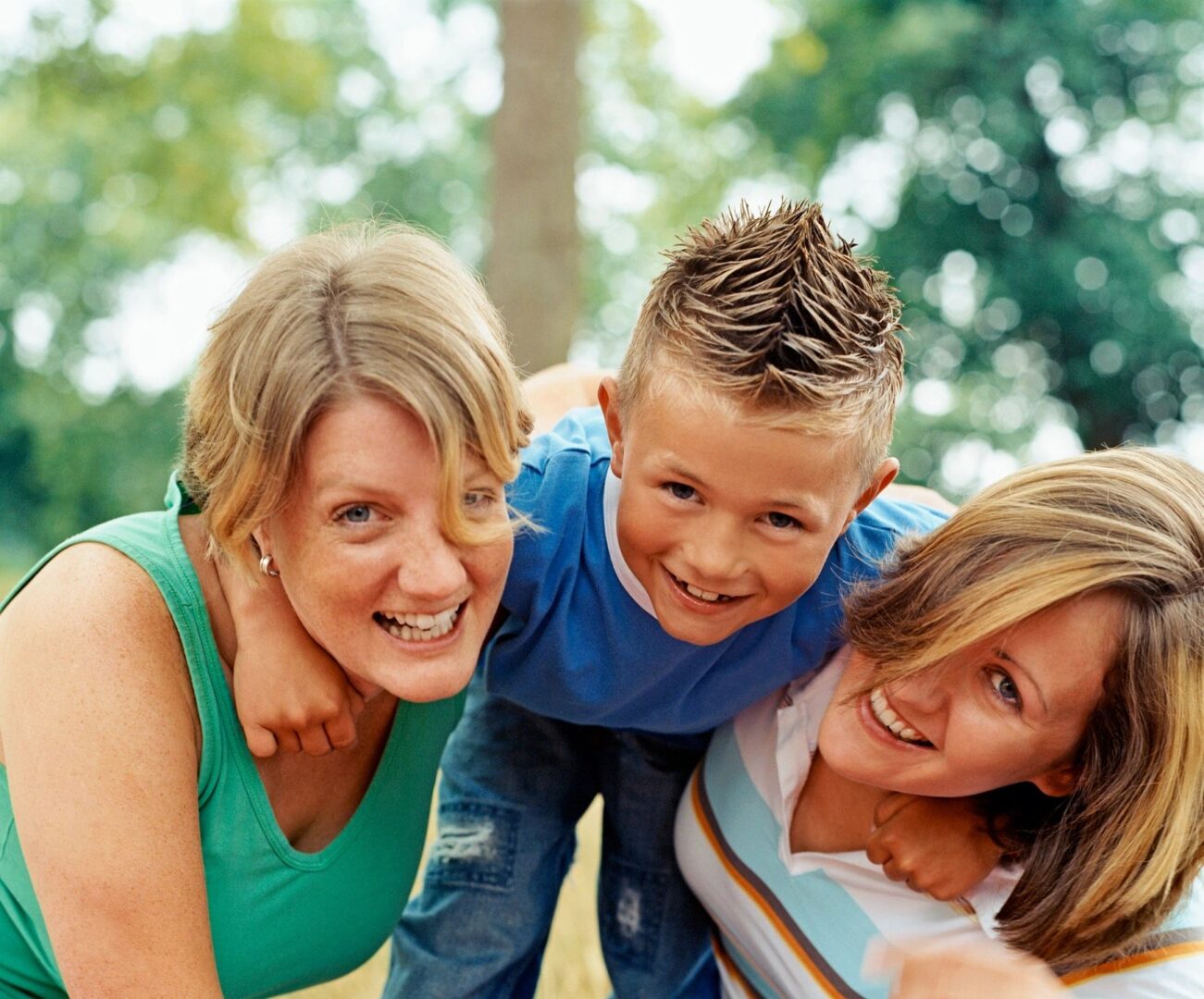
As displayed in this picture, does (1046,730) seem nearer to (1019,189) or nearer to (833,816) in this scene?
(833,816)

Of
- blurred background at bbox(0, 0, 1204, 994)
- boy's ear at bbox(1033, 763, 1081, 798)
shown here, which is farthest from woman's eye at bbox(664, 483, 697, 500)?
blurred background at bbox(0, 0, 1204, 994)

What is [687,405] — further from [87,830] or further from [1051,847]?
[87,830]

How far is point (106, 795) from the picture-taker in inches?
79.9

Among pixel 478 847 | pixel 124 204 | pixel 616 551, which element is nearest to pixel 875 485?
pixel 616 551

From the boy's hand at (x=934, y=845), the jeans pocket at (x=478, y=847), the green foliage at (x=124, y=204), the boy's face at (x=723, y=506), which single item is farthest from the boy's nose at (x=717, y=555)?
the green foliage at (x=124, y=204)

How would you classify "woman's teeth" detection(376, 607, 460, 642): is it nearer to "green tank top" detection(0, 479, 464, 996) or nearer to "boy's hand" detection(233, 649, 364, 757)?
"boy's hand" detection(233, 649, 364, 757)

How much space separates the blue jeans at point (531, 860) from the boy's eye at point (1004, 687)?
0.83 meters

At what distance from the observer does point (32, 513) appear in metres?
16.3

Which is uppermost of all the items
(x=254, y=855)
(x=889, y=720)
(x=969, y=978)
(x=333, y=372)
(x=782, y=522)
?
(x=333, y=372)

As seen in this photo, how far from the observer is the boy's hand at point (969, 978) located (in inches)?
72.8

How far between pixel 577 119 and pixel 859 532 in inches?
193

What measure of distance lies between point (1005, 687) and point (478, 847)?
1199 millimetres

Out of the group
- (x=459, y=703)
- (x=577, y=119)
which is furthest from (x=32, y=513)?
(x=459, y=703)

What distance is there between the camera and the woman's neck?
2.50m
